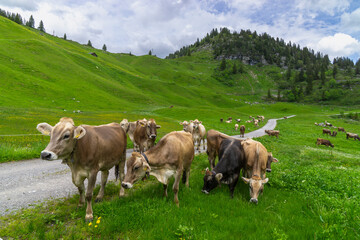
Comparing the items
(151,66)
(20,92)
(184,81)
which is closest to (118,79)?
(20,92)

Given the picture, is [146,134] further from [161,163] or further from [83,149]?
[83,149]

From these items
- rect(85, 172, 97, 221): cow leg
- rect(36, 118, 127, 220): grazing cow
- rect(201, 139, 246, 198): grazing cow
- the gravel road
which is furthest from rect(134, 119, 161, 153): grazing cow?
rect(85, 172, 97, 221): cow leg

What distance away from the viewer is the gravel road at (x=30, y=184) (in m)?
7.35

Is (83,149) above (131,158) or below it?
above

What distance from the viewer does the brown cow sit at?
7455 millimetres

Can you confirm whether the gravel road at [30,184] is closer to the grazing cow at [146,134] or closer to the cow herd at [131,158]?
the cow herd at [131,158]

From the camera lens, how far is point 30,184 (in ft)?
29.6

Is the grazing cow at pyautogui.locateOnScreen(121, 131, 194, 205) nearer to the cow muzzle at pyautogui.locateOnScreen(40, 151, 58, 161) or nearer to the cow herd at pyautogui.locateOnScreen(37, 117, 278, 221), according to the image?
the cow herd at pyautogui.locateOnScreen(37, 117, 278, 221)

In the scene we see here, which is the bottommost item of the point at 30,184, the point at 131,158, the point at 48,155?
the point at 30,184

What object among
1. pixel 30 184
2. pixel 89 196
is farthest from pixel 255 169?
pixel 30 184

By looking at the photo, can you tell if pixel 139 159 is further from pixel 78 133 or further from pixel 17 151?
pixel 17 151

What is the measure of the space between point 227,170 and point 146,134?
8200 millimetres

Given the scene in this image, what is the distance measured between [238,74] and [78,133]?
694 ft

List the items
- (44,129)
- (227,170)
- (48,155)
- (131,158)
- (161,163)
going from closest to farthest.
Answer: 1. (48,155)
2. (44,129)
3. (131,158)
4. (161,163)
5. (227,170)
